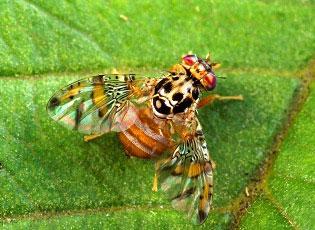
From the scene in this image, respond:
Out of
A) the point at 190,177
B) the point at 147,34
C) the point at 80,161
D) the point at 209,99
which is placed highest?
the point at 147,34

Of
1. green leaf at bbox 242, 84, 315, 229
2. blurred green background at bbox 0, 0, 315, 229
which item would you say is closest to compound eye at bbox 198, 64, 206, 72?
blurred green background at bbox 0, 0, 315, 229

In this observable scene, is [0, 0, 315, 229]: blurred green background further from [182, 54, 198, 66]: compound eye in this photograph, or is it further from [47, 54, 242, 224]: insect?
[182, 54, 198, 66]: compound eye

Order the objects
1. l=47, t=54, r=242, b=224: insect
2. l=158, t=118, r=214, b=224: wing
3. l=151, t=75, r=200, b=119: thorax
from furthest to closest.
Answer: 1. l=151, t=75, r=200, b=119: thorax
2. l=47, t=54, r=242, b=224: insect
3. l=158, t=118, r=214, b=224: wing

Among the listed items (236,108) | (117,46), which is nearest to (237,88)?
(236,108)

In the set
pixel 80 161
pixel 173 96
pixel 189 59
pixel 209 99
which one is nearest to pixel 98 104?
pixel 80 161

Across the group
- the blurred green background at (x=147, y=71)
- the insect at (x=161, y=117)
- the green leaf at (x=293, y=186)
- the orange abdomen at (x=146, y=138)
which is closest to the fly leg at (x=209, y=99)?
the insect at (x=161, y=117)

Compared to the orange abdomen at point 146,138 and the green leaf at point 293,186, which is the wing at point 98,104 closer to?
the orange abdomen at point 146,138

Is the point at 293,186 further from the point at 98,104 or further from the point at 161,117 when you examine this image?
the point at 98,104
